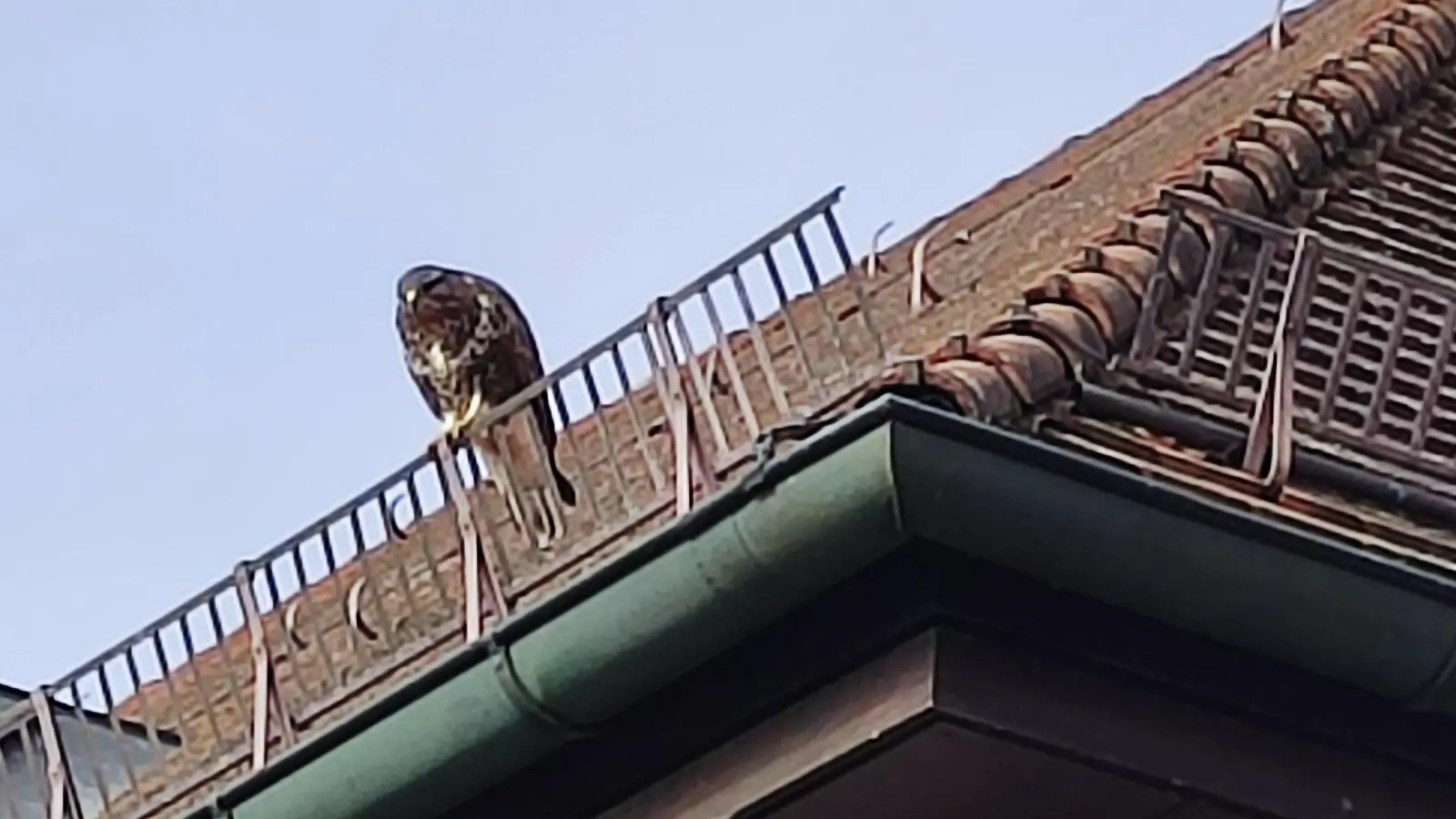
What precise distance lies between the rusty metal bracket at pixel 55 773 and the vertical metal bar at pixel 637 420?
6.69 feet

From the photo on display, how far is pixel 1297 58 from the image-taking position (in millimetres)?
13484

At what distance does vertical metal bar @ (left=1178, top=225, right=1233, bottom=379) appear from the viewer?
9375 mm

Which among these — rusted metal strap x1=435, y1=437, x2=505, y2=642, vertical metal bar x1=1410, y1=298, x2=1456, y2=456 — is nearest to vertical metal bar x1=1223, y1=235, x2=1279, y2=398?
vertical metal bar x1=1410, y1=298, x2=1456, y2=456

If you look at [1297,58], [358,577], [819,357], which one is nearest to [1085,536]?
[819,357]

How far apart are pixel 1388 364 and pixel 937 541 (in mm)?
1886

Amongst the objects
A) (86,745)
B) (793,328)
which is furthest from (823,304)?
(86,745)

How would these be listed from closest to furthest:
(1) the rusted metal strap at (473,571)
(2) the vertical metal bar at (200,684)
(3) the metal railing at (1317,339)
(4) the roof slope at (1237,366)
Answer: (4) the roof slope at (1237,366) < (1) the rusted metal strap at (473,571) < (3) the metal railing at (1317,339) < (2) the vertical metal bar at (200,684)

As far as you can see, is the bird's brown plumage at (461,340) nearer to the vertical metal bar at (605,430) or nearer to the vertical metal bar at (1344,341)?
the vertical metal bar at (605,430)

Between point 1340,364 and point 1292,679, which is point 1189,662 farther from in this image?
point 1340,364

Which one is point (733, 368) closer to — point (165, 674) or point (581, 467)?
point (581, 467)

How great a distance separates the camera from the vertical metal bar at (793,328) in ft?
29.0

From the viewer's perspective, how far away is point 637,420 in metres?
9.33

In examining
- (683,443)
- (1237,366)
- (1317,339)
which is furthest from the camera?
(1317,339)

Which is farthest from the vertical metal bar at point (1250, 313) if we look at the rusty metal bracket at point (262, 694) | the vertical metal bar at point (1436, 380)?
the rusty metal bracket at point (262, 694)
